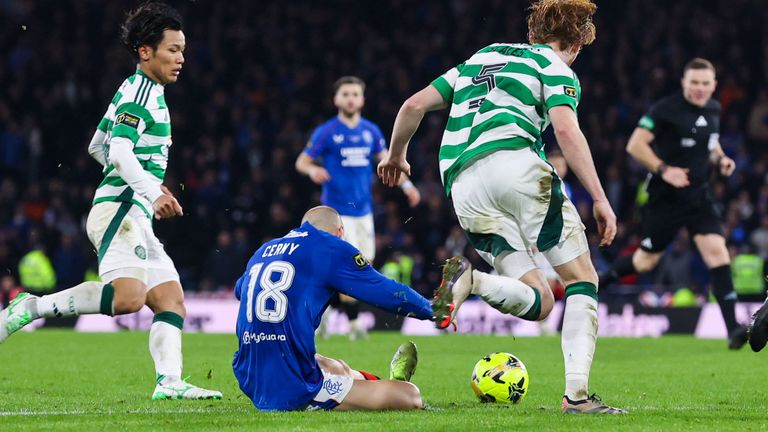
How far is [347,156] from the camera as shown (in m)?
13.5

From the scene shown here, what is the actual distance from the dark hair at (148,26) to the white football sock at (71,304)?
156 centimetres

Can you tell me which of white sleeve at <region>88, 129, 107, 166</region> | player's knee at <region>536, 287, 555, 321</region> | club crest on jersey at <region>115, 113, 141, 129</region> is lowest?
player's knee at <region>536, 287, 555, 321</region>

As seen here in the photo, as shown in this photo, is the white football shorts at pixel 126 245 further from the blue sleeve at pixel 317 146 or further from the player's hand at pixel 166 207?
the blue sleeve at pixel 317 146

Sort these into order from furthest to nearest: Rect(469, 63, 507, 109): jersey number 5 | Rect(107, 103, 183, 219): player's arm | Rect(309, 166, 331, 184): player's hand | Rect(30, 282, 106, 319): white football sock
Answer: Rect(309, 166, 331, 184): player's hand < Rect(30, 282, 106, 319): white football sock < Rect(107, 103, 183, 219): player's arm < Rect(469, 63, 507, 109): jersey number 5

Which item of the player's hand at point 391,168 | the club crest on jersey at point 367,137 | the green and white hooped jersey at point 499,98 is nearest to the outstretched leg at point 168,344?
the player's hand at point 391,168

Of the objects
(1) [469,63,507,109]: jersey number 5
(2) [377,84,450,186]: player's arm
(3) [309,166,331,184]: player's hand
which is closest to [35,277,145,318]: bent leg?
(2) [377,84,450,186]: player's arm

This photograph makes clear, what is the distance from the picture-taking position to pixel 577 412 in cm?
602

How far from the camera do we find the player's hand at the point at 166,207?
21.9ft

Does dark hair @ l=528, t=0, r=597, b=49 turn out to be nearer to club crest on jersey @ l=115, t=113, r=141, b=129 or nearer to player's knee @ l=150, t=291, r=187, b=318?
club crest on jersey @ l=115, t=113, r=141, b=129

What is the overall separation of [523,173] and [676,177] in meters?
5.47

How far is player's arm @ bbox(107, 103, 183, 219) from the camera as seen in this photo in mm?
6723

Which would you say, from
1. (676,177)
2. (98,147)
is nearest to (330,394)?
(98,147)

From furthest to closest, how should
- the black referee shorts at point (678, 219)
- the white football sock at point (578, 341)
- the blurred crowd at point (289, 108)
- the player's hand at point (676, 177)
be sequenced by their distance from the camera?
the blurred crowd at point (289, 108), the black referee shorts at point (678, 219), the player's hand at point (676, 177), the white football sock at point (578, 341)

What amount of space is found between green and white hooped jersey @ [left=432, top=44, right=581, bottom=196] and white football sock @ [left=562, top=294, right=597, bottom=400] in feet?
2.80
